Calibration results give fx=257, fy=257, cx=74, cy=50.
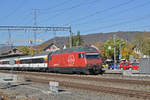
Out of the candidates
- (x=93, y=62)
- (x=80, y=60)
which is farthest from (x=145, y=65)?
(x=80, y=60)

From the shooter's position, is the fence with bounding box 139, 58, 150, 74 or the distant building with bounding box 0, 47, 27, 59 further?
the distant building with bounding box 0, 47, 27, 59

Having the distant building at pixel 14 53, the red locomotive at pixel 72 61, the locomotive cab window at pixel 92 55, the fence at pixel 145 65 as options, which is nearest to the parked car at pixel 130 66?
the fence at pixel 145 65

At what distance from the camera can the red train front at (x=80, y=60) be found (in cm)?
2972

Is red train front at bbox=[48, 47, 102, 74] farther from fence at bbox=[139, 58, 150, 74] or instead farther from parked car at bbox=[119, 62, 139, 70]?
parked car at bbox=[119, 62, 139, 70]

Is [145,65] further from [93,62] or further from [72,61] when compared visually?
[72,61]

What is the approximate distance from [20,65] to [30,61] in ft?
24.1

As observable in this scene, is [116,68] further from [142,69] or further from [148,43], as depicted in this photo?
[148,43]

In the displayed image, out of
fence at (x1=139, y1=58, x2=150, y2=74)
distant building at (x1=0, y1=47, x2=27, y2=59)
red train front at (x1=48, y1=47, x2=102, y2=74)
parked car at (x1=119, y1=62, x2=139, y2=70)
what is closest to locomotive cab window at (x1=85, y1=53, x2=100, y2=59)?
red train front at (x1=48, y1=47, x2=102, y2=74)

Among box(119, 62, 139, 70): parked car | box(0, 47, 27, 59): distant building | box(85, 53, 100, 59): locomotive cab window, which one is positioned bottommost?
box(119, 62, 139, 70): parked car

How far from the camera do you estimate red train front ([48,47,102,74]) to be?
29.7 metres

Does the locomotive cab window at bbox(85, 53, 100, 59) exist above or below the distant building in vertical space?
below

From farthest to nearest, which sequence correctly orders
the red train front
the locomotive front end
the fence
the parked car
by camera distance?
the parked car, the red train front, the locomotive front end, the fence

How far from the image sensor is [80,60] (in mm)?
30406

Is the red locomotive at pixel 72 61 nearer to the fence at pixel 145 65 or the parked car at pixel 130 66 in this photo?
the fence at pixel 145 65
